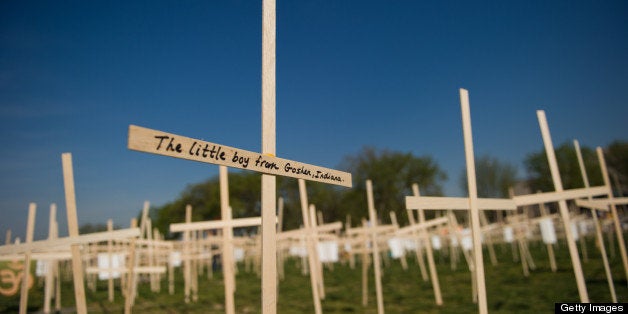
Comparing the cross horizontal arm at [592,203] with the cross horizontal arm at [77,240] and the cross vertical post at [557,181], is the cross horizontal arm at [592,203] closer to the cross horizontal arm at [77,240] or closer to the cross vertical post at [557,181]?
the cross vertical post at [557,181]

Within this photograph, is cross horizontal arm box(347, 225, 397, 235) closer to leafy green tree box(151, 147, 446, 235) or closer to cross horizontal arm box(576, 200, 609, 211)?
cross horizontal arm box(576, 200, 609, 211)

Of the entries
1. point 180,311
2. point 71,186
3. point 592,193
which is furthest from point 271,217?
point 180,311

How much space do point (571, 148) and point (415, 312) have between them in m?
46.1

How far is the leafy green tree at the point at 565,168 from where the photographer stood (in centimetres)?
4103

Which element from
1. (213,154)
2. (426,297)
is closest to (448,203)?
(213,154)

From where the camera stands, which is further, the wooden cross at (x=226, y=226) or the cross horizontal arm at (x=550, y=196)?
the cross horizontal arm at (x=550, y=196)

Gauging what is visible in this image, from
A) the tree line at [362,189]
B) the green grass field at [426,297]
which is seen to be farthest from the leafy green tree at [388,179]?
the green grass field at [426,297]

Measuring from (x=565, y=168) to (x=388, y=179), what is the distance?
1925 centimetres

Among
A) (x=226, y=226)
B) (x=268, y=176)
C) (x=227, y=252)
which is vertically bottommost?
(x=227, y=252)

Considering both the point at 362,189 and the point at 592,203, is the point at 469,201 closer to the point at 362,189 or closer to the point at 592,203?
the point at 592,203

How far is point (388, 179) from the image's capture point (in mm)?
52250

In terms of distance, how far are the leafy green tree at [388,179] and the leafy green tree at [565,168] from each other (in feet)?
36.3

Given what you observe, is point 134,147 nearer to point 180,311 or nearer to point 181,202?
point 180,311

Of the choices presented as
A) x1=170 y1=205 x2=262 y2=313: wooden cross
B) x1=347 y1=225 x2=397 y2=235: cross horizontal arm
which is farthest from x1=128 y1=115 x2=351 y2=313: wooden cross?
x1=347 y1=225 x2=397 y2=235: cross horizontal arm
